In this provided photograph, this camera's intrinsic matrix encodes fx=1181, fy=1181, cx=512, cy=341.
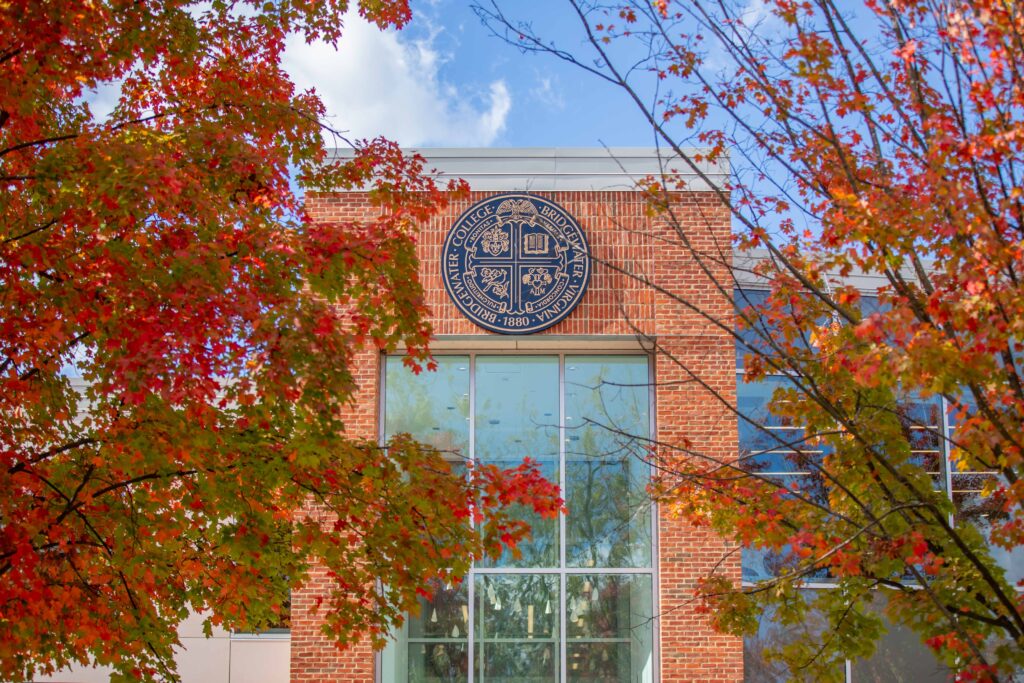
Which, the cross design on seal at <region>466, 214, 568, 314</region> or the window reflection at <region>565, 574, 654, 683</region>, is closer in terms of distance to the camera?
the window reflection at <region>565, 574, 654, 683</region>

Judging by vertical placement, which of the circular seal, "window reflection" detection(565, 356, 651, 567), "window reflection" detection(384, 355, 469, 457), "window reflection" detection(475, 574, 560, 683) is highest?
the circular seal

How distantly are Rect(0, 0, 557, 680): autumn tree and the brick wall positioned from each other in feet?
16.7

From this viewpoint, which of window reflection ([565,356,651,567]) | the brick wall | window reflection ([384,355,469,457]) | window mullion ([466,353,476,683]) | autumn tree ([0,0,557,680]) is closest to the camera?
autumn tree ([0,0,557,680])

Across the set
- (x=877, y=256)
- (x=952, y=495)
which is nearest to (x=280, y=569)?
(x=877, y=256)

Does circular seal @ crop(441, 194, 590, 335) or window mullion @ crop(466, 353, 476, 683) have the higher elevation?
circular seal @ crop(441, 194, 590, 335)

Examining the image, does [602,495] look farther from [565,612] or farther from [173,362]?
[173,362]

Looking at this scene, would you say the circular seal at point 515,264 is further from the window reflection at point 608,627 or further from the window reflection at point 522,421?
the window reflection at point 608,627

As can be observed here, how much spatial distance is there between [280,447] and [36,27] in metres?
3.05

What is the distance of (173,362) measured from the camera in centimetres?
632

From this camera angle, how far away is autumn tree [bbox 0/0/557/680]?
6.66 m

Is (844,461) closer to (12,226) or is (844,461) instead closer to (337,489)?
(337,489)

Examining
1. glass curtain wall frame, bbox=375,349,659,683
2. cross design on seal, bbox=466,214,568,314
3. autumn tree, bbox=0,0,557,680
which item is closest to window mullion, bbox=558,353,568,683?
glass curtain wall frame, bbox=375,349,659,683

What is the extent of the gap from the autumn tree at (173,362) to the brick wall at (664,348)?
5.08 m

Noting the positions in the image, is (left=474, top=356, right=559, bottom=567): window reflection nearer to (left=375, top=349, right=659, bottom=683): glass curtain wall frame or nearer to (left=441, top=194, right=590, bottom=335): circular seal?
(left=375, top=349, right=659, bottom=683): glass curtain wall frame
